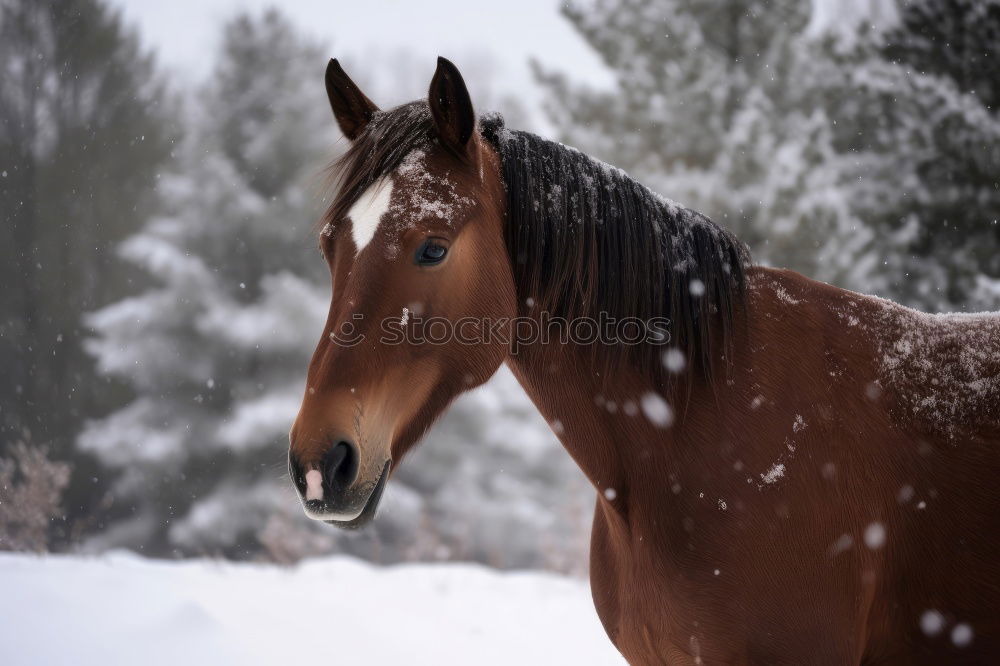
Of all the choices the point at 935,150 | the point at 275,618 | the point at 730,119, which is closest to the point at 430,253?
the point at 275,618

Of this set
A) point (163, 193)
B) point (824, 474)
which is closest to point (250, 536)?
point (163, 193)

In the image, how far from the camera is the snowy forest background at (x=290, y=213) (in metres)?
8.48

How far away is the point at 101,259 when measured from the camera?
13.4m

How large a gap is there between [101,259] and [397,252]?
13.9 m

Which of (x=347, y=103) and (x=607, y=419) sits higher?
(x=347, y=103)

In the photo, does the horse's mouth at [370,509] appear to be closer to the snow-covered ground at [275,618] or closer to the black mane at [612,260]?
the black mane at [612,260]

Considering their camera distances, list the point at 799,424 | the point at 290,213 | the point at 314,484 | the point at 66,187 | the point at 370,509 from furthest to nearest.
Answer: the point at 66,187 → the point at 290,213 → the point at 799,424 → the point at 370,509 → the point at 314,484

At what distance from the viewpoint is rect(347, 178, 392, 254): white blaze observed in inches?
73.6

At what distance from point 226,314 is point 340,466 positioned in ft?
32.4

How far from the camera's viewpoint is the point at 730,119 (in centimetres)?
911

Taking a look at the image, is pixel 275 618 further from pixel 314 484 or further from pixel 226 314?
pixel 226 314

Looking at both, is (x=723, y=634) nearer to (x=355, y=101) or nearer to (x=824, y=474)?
(x=824, y=474)

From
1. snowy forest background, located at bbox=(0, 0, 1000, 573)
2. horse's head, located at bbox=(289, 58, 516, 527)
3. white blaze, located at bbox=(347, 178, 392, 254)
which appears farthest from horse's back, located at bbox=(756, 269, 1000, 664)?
snowy forest background, located at bbox=(0, 0, 1000, 573)

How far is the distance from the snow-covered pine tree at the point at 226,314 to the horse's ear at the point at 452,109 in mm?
8679
